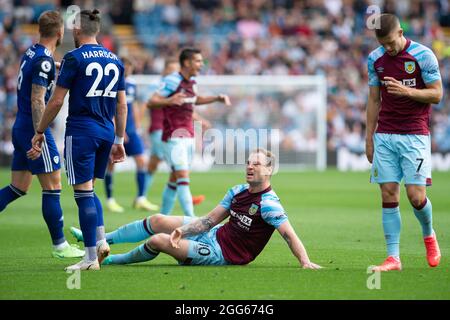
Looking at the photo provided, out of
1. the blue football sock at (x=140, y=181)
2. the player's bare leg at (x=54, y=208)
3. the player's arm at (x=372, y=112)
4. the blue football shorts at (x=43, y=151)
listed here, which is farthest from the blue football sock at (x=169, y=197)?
the player's arm at (x=372, y=112)

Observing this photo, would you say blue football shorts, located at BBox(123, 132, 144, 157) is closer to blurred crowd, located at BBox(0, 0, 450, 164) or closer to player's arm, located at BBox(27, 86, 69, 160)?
player's arm, located at BBox(27, 86, 69, 160)

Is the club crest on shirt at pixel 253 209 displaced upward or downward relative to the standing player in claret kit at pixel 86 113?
downward

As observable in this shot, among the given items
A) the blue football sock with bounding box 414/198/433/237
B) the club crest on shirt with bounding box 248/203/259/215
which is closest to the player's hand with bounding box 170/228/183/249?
the club crest on shirt with bounding box 248/203/259/215

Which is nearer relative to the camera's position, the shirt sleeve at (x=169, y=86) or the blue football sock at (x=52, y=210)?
the blue football sock at (x=52, y=210)

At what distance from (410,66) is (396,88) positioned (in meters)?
0.33

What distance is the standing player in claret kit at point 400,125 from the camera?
320 inches

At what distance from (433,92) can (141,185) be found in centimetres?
822

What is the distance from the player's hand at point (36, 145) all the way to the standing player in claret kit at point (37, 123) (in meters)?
0.33

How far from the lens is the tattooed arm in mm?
8742

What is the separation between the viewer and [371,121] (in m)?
8.51

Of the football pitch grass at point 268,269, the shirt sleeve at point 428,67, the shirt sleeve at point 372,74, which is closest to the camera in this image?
the football pitch grass at point 268,269

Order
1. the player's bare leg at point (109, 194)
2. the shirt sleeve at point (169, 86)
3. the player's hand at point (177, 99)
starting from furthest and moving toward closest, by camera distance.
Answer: the player's bare leg at point (109, 194), the shirt sleeve at point (169, 86), the player's hand at point (177, 99)

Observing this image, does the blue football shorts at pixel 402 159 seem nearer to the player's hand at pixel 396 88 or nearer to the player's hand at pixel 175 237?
the player's hand at pixel 396 88
